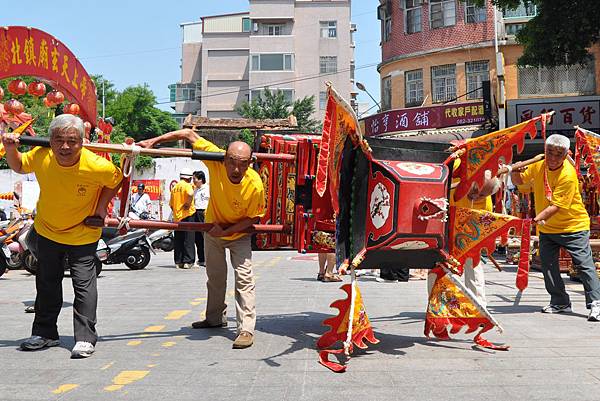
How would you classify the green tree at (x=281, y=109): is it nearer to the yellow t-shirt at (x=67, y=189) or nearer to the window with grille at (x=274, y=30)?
the window with grille at (x=274, y=30)

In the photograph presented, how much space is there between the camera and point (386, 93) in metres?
29.4

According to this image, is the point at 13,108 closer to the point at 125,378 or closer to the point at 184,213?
the point at 125,378

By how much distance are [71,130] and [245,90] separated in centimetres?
5214

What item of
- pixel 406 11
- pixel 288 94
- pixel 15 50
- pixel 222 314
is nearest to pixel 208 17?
pixel 288 94

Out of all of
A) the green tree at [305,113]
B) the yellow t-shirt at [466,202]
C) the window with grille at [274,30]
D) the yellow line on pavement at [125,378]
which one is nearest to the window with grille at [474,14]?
the yellow t-shirt at [466,202]

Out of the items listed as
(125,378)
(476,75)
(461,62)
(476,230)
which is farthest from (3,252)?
(461,62)

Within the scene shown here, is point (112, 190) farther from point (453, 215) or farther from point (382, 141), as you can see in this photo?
point (453, 215)

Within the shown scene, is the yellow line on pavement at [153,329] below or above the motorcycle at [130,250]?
below

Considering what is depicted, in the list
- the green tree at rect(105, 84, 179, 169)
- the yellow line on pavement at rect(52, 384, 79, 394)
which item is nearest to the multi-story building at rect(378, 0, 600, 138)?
the yellow line on pavement at rect(52, 384, 79, 394)

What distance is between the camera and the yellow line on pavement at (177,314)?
7051 mm

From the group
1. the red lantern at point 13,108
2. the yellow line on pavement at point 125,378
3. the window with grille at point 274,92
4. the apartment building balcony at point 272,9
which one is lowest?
the yellow line on pavement at point 125,378

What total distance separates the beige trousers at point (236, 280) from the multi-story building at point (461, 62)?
57.0ft

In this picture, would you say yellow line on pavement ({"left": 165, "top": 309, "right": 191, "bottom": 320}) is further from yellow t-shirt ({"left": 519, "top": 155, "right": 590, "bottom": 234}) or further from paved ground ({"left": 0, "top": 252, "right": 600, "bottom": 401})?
yellow t-shirt ({"left": 519, "top": 155, "right": 590, "bottom": 234})

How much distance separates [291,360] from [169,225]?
4.90ft
